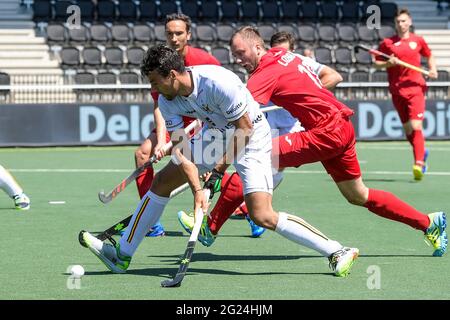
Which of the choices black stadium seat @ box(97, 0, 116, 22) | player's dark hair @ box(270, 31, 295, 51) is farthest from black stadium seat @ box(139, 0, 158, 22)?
player's dark hair @ box(270, 31, 295, 51)

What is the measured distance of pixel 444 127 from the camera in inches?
870

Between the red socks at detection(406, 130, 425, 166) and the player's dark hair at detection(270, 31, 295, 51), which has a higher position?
the player's dark hair at detection(270, 31, 295, 51)

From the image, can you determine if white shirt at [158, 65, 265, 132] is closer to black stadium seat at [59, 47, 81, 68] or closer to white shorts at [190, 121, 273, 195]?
white shorts at [190, 121, 273, 195]

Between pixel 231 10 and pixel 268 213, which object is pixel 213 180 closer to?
pixel 268 213

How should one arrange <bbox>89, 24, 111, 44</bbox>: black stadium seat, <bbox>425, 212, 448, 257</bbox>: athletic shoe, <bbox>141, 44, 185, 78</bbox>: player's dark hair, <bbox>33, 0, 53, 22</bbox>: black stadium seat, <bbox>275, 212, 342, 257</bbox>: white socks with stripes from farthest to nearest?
<bbox>33, 0, 53, 22</bbox>: black stadium seat < <bbox>89, 24, 111, 44</bbox>: black stadium seat < <bbox>425, 212, 448, 257</bbox>: athletic shoe < <bbox>275, 212, 342, 257</bbox>: white socks with stripes < <bbox>141, 44, 185, 78</bbox>: player's dark hair

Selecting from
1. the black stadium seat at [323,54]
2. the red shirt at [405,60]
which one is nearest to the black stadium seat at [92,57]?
the black stadium seat at [323,54]

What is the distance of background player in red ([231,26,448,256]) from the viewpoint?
800 cm

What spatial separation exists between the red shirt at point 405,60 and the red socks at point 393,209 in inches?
269

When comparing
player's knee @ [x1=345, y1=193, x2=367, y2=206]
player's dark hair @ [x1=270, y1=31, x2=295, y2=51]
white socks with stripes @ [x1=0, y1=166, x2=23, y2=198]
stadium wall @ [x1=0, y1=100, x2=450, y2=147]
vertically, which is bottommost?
stadium wall @ [x1=0, y1=100, x2=450, y2=147]

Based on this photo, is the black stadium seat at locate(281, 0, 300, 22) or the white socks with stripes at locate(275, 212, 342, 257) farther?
the black stadium seat at locate(281, 0, 300, 22)

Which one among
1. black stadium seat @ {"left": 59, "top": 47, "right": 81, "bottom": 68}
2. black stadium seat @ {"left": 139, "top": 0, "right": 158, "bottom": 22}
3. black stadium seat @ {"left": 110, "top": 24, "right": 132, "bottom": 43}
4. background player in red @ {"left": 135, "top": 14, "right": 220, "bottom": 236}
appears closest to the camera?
background player in red @ {"left": 135, "top": 14, "right": 220, "bottom": 236}

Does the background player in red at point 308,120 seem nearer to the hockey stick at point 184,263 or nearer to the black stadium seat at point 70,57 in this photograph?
the hockey stick at point 184,263

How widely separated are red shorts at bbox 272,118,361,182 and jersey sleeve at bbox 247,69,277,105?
35 centimetres

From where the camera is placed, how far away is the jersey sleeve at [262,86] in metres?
7.91
